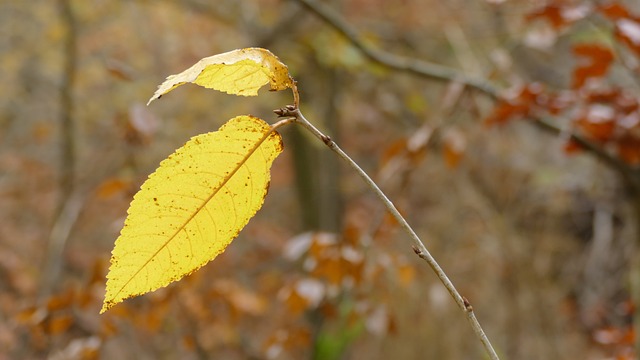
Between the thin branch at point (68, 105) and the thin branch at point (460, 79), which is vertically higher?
the thin branch at point (460, 79)

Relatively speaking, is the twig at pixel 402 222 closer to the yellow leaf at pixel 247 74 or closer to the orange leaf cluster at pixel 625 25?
the yellow leaf at pixel 247 74

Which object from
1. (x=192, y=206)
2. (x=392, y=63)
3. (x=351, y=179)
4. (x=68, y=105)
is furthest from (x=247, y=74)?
(x=351, y=179)

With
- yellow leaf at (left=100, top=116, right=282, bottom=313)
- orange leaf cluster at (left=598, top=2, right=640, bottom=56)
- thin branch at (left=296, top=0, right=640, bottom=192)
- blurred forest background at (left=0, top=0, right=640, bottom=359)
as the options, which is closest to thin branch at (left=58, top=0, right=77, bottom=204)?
blurred forest background at (left=0, top=0, right=640, bottom=359)

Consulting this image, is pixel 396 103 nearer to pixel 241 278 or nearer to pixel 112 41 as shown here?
pixel 241 278

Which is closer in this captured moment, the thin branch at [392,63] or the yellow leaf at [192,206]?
the yellow leaf at [192,206]

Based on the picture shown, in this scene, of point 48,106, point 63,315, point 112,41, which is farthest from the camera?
point 48,106

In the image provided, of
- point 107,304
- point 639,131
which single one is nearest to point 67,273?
point 639,131

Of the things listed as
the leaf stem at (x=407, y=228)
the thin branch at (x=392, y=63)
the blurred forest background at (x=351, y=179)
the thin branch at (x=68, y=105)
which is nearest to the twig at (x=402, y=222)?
the leaf stem at (x=407, y=228)
